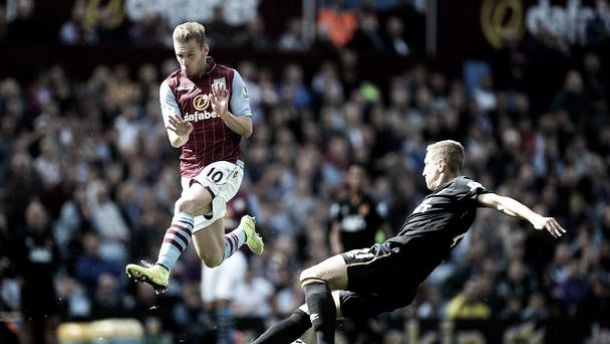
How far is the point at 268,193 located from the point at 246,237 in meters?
5.98

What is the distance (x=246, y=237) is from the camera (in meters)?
10.5

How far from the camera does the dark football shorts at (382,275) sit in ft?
29.1

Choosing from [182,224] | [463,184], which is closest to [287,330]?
[182,224]

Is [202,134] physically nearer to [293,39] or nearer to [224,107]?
[224,107]

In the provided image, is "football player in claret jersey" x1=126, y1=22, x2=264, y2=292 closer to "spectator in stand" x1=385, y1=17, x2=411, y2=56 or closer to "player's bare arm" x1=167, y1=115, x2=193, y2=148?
"player's bare arm" x1=167, y1=115, x2=193, y2=148

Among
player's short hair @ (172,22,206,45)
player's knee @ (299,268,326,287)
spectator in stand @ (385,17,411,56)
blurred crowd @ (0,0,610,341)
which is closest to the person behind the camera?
player's knee @ (299,268,326,287)

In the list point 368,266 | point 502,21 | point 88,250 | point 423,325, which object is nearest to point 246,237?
point 368,266

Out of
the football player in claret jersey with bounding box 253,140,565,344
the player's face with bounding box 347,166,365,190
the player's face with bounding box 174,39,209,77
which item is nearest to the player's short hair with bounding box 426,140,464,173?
the football player in claret jersey with bounding box 253,140,565,344

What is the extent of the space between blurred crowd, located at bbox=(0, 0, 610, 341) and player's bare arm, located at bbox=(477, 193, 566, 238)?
578 cm

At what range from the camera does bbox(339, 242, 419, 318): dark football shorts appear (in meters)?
8.88

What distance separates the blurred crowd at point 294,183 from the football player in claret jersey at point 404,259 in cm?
486

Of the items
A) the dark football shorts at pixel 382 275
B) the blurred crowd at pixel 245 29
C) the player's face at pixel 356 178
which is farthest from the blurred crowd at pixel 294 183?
the dark football shorts at pixel 382 275

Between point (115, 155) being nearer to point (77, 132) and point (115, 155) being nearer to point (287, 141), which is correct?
point (77, 132)

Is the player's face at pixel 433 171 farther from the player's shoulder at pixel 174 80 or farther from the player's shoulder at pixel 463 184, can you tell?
the player's shoulder at pixel 174 80
